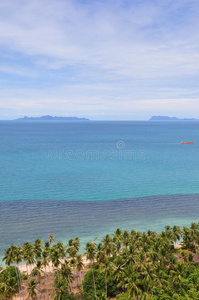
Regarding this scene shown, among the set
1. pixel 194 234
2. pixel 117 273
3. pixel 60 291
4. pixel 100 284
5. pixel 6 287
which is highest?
pixel 194 234

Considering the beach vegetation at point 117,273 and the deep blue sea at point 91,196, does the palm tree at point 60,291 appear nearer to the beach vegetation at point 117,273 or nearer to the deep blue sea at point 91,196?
the beach vegetation at point 117,273

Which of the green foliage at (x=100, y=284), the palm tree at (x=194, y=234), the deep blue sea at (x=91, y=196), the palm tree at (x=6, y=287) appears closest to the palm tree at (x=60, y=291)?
the green foliage at (x=100, y=284)

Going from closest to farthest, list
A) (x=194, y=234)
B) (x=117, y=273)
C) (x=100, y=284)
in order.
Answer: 1. (x=117, y=273)
2. (x=100, y=284)
3. (x=194, y=234)

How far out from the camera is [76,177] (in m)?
132

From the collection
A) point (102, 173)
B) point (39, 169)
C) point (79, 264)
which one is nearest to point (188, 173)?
point (102, 173)

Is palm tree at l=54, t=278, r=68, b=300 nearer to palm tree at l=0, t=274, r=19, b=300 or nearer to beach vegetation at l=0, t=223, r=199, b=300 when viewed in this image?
beach vegetation at l=0, t=223, r=199, b=300

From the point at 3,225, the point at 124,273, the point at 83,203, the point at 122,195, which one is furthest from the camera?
the point at 122,195

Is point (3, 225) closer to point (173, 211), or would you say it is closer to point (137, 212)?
point (137, 212)

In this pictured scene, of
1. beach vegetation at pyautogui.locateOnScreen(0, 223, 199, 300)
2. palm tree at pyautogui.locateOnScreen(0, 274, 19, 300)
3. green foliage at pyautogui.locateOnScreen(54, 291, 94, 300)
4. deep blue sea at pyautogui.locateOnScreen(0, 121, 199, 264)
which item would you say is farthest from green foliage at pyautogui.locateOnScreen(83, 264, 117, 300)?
deep blue sea at pyautogui.locateOnScreen(0, 121, 199, 264)

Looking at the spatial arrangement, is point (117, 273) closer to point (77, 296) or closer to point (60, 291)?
point (77, 296)

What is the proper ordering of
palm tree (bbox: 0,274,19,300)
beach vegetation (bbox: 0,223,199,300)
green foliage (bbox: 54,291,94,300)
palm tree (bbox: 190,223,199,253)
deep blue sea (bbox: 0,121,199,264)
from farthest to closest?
1. deep blue sea (bbox: 0,121,199,264)
2. palm tree (bbox: 190,223,199,253)
3. palm tree (bbox: 0,274,19,300)
4. green foliage (bbox: 54,291,94,300)
5. beach vegetation (bbox: 0,223,199,300)

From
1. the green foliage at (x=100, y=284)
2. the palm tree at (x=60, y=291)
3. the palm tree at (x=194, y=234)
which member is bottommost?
the green foliage at (x=100, y=284)

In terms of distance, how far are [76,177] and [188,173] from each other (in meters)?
66.0

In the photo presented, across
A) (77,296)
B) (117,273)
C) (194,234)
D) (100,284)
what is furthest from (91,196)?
(77,296)
